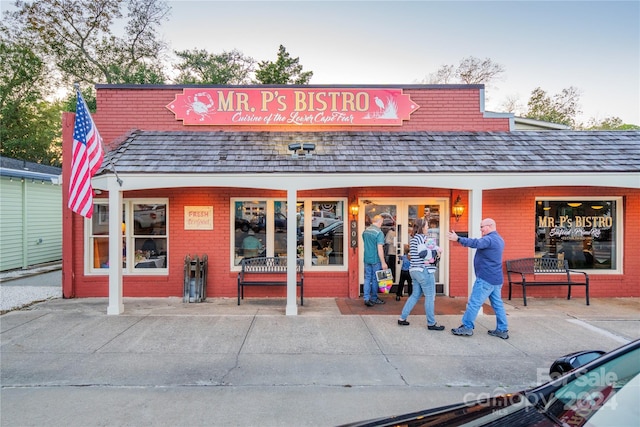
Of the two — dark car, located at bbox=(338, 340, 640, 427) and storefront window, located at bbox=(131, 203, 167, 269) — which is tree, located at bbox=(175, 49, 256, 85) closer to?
storefront window, located at bbox=(131, 203, 167, 269)

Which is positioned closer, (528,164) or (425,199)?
(528,164)

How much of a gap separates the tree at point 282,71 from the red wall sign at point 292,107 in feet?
62.0

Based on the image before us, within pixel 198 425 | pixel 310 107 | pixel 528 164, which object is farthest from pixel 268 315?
pixel 528 164

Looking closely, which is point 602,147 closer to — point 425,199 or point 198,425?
point 425,199

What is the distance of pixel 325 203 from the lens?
874 cm

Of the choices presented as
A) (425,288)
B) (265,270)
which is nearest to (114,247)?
(265,270)

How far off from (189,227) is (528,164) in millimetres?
7384

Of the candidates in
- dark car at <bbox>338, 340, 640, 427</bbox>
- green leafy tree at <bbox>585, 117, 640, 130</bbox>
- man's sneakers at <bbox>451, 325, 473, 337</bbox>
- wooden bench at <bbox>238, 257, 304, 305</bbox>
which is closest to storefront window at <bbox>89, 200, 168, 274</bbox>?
wooden bench at <bbox>238, 257, 304, 305</bbox>

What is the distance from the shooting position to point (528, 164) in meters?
7.28

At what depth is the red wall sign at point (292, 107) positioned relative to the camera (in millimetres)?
8789

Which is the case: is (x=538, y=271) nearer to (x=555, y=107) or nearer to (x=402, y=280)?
(x=402, y=280)

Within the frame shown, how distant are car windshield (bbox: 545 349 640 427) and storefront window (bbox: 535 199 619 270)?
24.2 feet

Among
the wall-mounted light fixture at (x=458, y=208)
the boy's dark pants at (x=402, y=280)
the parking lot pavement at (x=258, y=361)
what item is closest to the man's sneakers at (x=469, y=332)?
the parking lot pavement at (x=258, y=361)

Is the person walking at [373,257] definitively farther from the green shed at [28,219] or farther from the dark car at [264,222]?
the green shed at [28,219]
